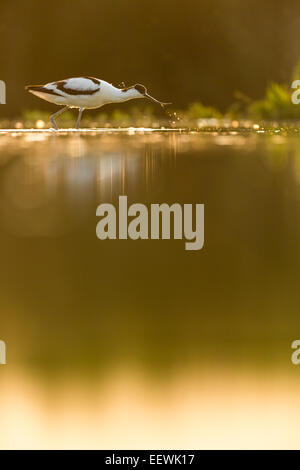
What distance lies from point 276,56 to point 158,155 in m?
13.0

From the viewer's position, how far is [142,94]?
14.0 metres

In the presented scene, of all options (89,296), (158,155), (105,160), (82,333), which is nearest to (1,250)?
(89,296)

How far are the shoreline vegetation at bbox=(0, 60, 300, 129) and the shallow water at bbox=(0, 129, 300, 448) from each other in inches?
418

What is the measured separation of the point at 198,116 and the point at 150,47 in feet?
8.42

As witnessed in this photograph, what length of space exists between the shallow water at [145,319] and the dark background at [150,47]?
48.3 ft

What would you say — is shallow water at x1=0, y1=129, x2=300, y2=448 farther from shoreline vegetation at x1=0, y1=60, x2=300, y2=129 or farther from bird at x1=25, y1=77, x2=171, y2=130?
shoreline vegetation at x1=0, y1=60, x2=300, y2=129

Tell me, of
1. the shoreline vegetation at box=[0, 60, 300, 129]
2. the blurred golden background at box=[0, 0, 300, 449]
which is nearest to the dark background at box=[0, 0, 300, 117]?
the shoreline vegetation at box=[0, 60, 300, 129]

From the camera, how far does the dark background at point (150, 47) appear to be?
2264 centimetres

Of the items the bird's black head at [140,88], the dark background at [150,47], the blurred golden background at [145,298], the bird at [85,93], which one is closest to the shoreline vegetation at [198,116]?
the dark background at [150,47]

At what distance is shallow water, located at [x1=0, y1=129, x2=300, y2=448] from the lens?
2885 millimetres

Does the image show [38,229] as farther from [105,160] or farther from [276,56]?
[276,56]

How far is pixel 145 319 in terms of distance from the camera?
3.91 m

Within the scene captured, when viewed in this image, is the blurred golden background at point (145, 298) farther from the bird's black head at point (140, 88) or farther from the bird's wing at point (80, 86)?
the bird's black head at point (140, 88)

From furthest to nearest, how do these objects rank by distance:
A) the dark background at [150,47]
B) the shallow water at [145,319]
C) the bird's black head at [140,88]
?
1. the dark background at [150,47]
2. the bird's black head at [140,88]
3. the shallow water at [145,319]
